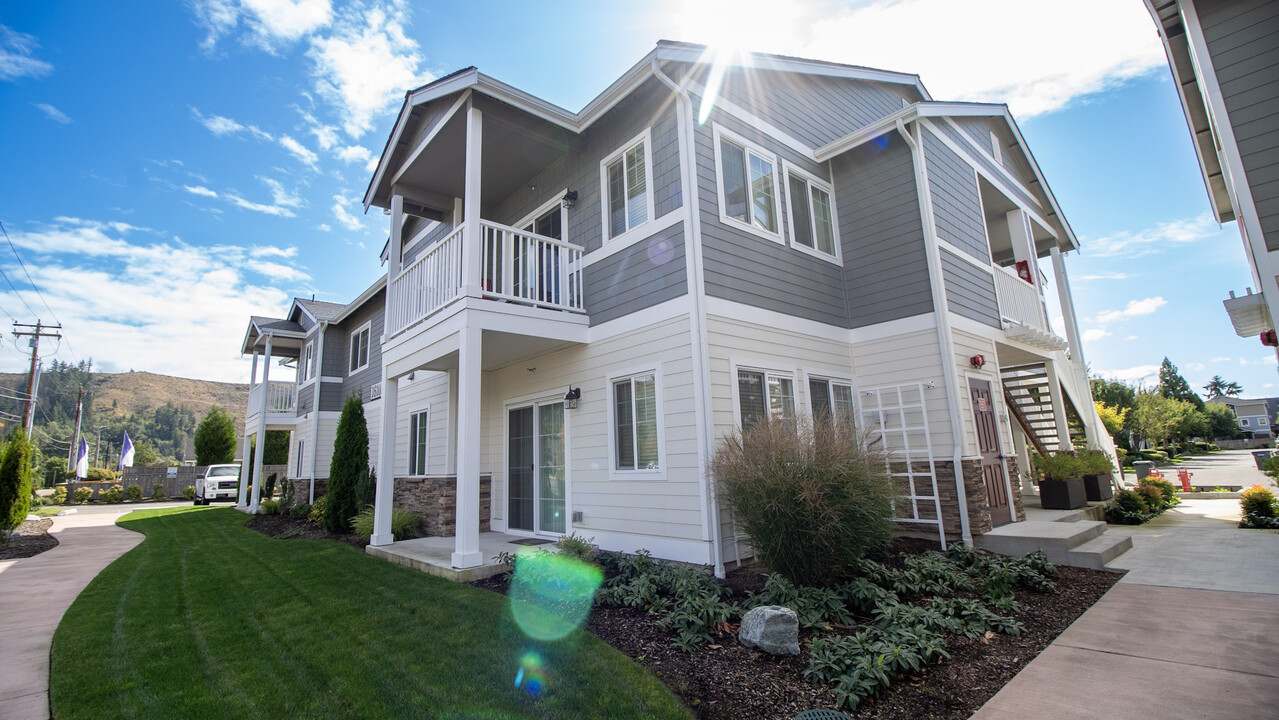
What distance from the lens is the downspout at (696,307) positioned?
6055 millimetres

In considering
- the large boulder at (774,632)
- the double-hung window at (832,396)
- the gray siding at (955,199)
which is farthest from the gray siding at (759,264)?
the large boulder at (774,632)

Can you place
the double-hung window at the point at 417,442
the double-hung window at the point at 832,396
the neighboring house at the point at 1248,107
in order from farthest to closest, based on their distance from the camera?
the double-hung window at the point at 417,442 → the double-hung window at the point at 832,396 → the neighboring house at the point at 1248,107

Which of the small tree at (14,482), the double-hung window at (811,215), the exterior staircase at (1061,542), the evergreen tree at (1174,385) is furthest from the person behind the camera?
Answer: the evergreen tree at (1174,385)

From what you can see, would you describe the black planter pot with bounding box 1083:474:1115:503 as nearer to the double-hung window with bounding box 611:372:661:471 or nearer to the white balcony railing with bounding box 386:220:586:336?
the double-hung window with bounding box 611:372:661:471

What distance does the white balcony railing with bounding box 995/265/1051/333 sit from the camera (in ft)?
31.9

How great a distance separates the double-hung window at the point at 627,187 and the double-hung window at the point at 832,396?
3.43m

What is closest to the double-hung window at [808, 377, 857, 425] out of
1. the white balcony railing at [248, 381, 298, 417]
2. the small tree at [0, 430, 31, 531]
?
the small tree at [0, 430, 31, 531]

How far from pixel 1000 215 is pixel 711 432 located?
32.4 ft

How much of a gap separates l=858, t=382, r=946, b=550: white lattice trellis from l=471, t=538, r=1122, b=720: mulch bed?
89.8 inches

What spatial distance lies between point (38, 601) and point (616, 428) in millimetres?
6869

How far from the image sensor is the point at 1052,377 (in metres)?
10.8

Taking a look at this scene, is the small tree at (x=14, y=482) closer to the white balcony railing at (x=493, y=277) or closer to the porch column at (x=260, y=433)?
the porch column at (x=260, y=433)

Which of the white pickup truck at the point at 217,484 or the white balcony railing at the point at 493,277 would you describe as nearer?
the white balcony railing at the point at 493,277

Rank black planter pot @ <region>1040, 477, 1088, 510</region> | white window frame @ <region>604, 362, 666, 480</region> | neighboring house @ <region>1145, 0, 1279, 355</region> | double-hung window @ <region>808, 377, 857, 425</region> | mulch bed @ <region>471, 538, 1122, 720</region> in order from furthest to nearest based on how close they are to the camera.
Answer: black planter pot @ <region>1040, 477, 1088, 510</region>, double-hung window @ <region>808, 377, 857, 425</region>, white window frame @ <region>604, 362, 666, 480</region>, neighboring house @ <region>1145, 0, 1279, 355</region>, mulch bed @ <region>471, 538, 1122, 720</region>
